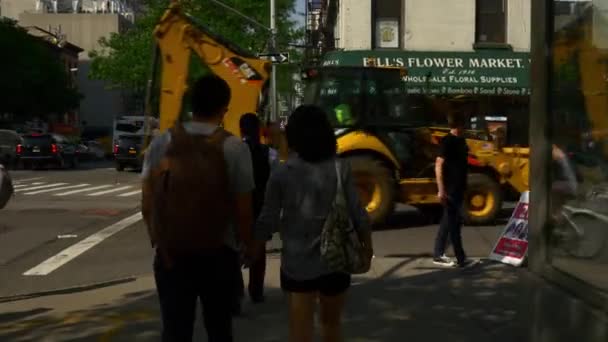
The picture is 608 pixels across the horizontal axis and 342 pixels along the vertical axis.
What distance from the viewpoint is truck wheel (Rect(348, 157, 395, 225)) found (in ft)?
48.3

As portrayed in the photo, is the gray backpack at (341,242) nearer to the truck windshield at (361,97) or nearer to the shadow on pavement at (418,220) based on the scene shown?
the truck windshield at (361,97)

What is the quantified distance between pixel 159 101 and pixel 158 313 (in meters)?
6.76

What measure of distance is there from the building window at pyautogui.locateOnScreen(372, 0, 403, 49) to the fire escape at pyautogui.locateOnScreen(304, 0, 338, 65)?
854 centimetres

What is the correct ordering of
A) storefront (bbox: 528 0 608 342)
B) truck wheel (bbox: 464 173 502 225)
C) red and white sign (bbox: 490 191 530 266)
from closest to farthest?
storefront (bbox: 528 0 608 342) < red and white sign (bbox: 490 191 530 266) < truck wheel (bbox: 464 173 502 225)

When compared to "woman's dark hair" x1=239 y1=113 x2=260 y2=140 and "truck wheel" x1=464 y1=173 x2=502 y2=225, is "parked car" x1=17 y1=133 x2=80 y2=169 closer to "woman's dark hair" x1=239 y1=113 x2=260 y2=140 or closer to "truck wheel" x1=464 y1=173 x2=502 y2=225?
"truck wheel" x1=464 y1=173 x2=502 y2=225

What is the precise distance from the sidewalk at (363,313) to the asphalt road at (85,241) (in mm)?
1351

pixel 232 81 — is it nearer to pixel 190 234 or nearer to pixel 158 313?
pixel 158 313

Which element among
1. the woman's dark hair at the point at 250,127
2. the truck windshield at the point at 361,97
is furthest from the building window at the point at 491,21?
the woman's dark hair at the point at 250,127

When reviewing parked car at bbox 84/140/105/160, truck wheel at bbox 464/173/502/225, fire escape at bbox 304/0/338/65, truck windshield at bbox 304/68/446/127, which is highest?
fire escape at bbox 304/0/338/65

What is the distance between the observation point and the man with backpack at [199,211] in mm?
4512

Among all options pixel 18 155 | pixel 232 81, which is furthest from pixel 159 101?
pixel 18 155

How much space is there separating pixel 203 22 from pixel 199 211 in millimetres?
38587

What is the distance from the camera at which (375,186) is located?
1479 centimetres

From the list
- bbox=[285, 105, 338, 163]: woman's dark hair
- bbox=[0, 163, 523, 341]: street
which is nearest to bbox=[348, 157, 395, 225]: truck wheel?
bbox=[0, 163, 523, 341]: street
